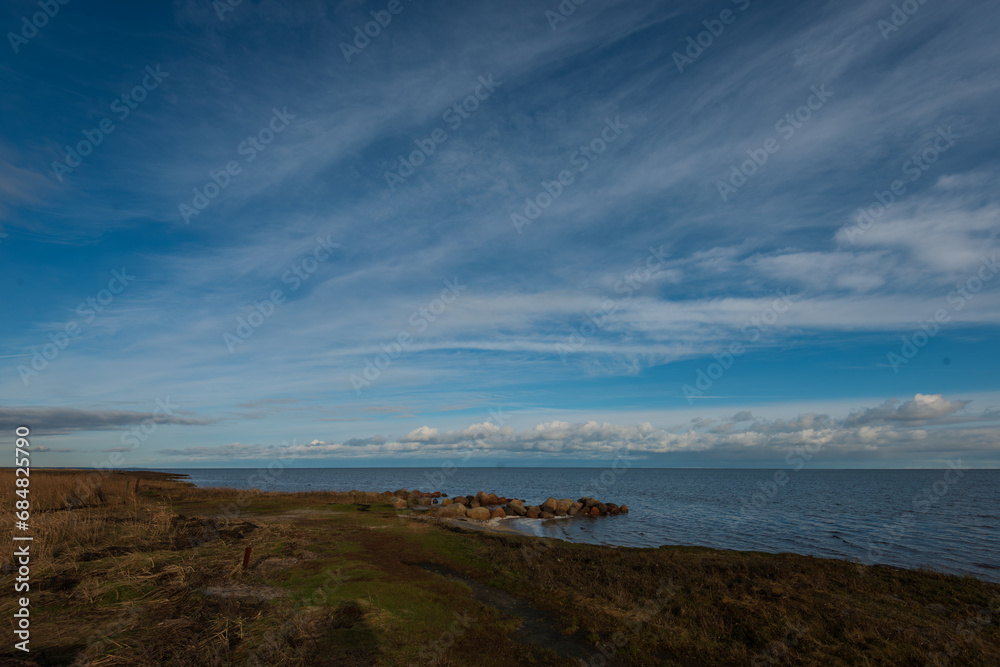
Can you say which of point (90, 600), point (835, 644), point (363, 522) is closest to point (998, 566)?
point (835, 644)

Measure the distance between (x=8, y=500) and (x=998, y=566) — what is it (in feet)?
161

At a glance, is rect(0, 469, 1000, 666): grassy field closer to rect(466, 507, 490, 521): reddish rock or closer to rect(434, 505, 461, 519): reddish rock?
rect(434, 505, 461, 519): reddish rock

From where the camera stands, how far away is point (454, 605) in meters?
14.1

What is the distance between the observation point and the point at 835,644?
11.2 meters

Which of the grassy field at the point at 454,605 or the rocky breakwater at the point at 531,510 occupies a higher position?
the grassy field at the point at 454,605

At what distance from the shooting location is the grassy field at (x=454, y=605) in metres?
10.4

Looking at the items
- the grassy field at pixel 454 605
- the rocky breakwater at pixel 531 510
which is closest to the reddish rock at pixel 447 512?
the rocky breakwater at pixel 531 510

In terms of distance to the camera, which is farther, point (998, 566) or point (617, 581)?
point (998, 566)

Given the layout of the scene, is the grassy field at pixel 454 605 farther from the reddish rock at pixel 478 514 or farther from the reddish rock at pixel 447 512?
the reddish rock at pixel 478 514

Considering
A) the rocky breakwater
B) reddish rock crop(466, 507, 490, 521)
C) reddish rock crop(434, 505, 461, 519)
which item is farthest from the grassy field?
the rocky breakwater

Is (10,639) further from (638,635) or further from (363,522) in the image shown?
(363,522)

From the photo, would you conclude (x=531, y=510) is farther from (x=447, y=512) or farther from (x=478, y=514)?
(x=447, y=512)

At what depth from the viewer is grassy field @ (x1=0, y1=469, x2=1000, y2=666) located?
410 inches

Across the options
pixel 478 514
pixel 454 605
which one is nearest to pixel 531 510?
pixel 478 514
